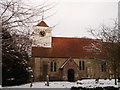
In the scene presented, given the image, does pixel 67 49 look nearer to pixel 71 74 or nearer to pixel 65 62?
pixel 65 62

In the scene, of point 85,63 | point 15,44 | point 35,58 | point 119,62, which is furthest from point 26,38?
point 85,63

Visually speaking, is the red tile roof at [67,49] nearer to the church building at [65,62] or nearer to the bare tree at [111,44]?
the church building at [65,62]

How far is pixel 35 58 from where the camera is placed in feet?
103

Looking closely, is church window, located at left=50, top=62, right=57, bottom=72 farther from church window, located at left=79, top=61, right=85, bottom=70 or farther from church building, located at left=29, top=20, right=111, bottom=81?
church window, located at left=79, top=61, right=85, bottom=70

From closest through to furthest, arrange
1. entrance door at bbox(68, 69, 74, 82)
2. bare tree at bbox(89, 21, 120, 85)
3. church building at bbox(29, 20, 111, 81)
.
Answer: bare tree at bbox(89, 21, 120, 85) → church building at bbox(29, 20, 111, 81) → entrance door at bbox(68, 69, 74, 82)

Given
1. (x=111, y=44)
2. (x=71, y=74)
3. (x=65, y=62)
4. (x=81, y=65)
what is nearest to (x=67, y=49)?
(x=65, y=62)

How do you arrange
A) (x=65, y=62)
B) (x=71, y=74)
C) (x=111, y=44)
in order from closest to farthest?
(x=111, y=44)
(x=71, y=74)
(x=65, y=62)

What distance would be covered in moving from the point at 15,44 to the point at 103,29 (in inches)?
682

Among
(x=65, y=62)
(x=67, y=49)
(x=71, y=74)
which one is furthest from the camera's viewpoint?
(x=67, y=49)

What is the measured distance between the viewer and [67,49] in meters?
34.2

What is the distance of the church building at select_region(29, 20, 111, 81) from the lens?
31.1m

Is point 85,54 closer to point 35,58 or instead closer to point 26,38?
point 35,58

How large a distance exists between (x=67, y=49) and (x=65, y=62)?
10.8 feet

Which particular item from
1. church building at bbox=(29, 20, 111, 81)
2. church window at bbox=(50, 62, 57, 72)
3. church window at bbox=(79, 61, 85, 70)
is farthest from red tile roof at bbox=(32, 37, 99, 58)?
church window at bbox=(50, 62, 57, 72)
